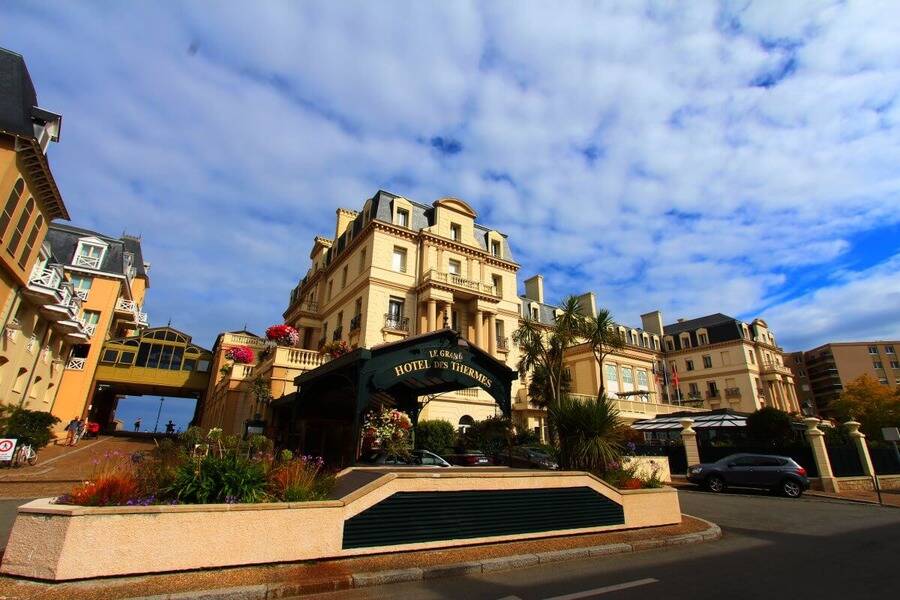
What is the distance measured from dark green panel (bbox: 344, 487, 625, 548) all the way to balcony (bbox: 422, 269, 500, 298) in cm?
2037

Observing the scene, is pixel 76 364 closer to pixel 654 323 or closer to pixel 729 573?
pixel 729 573

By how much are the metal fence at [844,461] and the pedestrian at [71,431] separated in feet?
126

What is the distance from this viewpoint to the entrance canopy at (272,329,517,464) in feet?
29.1

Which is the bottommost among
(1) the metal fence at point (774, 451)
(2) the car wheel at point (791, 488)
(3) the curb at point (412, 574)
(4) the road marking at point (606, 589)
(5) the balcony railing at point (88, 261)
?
(4) the road marking at point (606, 589)

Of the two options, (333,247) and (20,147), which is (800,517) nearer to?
(20,147)

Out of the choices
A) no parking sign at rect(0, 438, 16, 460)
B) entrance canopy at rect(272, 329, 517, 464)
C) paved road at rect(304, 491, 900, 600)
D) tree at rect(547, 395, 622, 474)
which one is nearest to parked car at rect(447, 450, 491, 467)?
entrance canopy at rect(272, 329, 517, 464)

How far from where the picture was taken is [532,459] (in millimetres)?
18766

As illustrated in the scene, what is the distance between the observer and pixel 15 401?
66.3ft

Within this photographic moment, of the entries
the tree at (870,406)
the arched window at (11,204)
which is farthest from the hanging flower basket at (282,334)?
the tree at (870,406)

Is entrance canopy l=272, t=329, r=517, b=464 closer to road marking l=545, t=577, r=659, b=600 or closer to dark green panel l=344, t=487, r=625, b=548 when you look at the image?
dark green panel l=344, t=487, r=625, b=548

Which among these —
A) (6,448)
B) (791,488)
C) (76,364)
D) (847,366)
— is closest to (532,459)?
(791,488)

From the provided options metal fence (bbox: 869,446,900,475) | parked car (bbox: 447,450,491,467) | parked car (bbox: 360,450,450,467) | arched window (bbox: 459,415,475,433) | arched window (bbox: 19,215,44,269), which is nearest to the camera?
parked car (bbox: 360,450,450,467)

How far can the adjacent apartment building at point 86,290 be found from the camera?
91.2 ft

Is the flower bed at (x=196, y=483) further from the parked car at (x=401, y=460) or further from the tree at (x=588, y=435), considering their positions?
the tree at (x=588, y=435)
